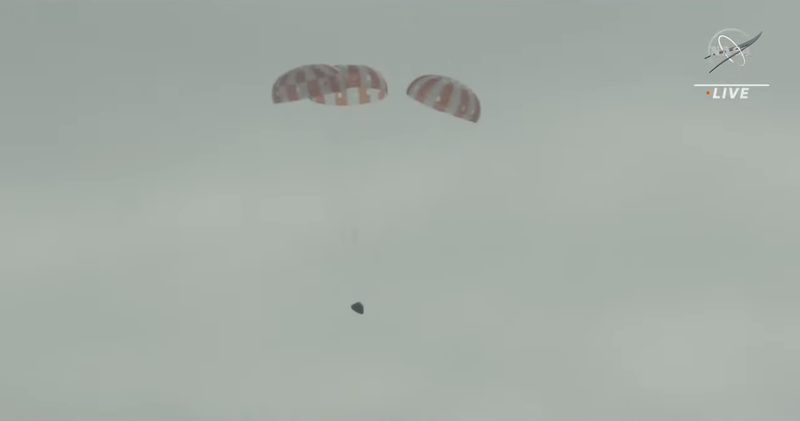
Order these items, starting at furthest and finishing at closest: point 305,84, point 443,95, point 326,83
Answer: point 443,95
point 305,84
point 326,83

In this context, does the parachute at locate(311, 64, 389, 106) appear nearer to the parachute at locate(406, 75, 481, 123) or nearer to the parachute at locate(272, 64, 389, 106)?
the parachute at locate(272, 64, 389, 106)

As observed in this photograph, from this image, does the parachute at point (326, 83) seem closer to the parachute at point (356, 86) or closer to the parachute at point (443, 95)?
the parachute at point (356, 86)

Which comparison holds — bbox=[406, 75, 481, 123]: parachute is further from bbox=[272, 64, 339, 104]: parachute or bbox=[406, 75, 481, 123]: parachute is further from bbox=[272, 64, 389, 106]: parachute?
bbox=[272, 64, 339, 104]: parachute

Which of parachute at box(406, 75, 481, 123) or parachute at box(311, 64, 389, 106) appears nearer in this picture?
parachute at box(311, 64, 389, 106)

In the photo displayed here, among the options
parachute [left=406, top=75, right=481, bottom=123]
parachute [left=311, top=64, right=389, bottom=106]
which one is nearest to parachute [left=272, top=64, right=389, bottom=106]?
parachute [left=311, top=64, right=389, bottom=106]

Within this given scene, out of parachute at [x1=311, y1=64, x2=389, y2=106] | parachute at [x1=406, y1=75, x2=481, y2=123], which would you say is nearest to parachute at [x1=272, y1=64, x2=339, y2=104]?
parachute at [x1=311, y1=64, x2=389, y2=106]

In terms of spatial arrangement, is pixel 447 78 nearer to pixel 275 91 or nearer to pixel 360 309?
pixel 275 91

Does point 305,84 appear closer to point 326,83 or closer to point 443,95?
point 326,83

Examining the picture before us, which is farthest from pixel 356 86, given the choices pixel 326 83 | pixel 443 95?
pixel 443 95
